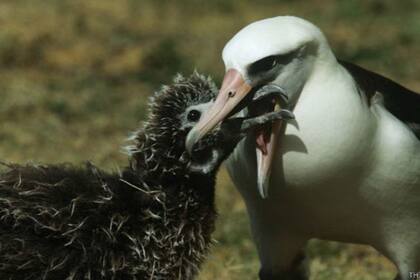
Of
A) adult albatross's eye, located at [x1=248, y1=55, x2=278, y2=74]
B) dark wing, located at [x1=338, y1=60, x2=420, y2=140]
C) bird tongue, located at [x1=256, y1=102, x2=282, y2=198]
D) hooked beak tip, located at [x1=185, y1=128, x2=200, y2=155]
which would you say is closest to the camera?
hooked beak tip, located at [x1=185, y1=128, x2=200, y2=155]

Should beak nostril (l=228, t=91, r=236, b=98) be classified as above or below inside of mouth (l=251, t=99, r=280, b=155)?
above

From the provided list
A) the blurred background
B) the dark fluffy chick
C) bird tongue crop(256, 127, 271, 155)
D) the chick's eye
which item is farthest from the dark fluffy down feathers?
the blurred background

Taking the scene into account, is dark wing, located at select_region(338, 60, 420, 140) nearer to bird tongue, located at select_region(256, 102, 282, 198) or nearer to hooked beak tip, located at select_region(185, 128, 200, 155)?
bird tongue, located at select_region(256, 102, 282, 198)

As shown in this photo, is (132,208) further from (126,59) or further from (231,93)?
(126,59)

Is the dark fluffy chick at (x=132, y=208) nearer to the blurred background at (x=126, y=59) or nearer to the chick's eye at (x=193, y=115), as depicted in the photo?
the chick's eye at (x=193, y=115)

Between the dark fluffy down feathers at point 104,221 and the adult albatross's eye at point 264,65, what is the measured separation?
0.31 m

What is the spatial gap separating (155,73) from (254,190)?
539 cm

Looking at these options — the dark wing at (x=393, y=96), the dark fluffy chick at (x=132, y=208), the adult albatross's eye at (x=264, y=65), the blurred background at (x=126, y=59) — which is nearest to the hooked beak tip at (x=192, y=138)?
the dark fluffy chick at (x=132, y=208)

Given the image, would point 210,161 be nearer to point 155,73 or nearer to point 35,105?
point 35,105

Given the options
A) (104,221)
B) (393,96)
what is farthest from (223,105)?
(393,96)

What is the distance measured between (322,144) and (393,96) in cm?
65

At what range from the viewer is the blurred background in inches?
341

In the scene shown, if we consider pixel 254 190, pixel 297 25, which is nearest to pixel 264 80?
pixel 297 25

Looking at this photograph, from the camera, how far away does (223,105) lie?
16.4 ft
